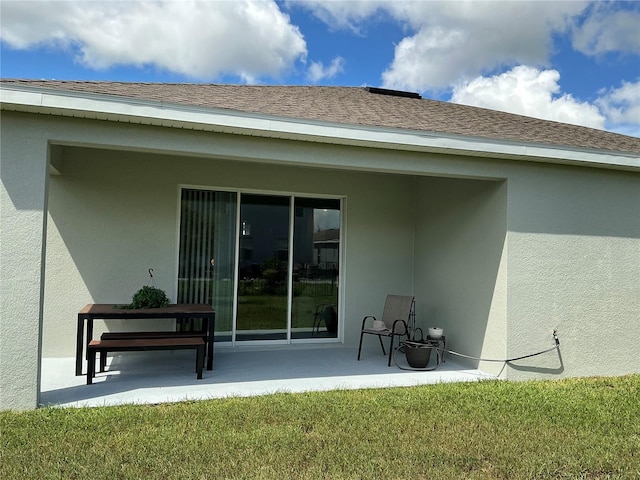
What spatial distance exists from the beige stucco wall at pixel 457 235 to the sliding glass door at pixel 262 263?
259mm

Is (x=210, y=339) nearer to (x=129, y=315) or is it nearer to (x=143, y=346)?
(x=143, y=346)

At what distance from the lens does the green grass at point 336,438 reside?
3.02 meters

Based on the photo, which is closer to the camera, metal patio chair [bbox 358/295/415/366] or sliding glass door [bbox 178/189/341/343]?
metal patio chair [bbox 358/295/415/366]

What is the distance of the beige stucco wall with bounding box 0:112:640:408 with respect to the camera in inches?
216

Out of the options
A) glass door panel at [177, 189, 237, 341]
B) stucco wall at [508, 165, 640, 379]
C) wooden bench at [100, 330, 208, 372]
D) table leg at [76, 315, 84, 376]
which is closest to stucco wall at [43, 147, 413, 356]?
glass door panel at [177, 189, 237, 341]

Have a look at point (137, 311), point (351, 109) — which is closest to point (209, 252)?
point (137, 311)

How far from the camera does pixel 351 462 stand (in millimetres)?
3125

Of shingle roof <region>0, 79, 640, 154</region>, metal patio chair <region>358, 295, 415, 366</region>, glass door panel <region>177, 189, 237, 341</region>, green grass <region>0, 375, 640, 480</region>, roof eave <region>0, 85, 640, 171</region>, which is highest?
shingle roof <region>0, 79, 640, 154</region>

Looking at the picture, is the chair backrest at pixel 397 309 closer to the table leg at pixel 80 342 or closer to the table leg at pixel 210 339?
the table leg at pixel 210 339

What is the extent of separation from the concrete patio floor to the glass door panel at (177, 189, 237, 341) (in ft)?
2.45

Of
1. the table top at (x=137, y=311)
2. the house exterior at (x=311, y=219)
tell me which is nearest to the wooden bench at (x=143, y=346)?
the table top at (x=137, y=311)

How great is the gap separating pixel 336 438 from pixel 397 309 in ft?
11.5

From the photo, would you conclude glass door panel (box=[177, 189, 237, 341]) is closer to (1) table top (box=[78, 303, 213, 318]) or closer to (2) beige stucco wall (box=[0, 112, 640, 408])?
(2) beige stucco wall (box=[0, 112, 640, 408])

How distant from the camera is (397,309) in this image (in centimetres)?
683
